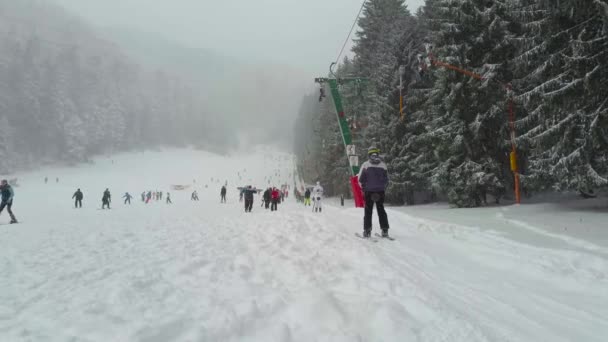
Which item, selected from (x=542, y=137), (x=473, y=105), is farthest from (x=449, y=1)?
(x=542, y=137)

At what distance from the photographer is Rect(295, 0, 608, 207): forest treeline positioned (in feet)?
33.8

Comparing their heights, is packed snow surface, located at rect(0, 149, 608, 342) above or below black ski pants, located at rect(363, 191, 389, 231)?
below

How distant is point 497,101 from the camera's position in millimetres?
16656

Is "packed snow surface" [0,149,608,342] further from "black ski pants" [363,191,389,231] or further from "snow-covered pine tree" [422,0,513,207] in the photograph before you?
"snow-covered pine tree" [422,0,513,207]

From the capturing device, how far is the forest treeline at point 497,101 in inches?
405

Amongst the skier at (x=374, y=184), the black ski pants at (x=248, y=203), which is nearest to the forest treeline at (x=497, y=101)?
the skier at (x=374, y=184)

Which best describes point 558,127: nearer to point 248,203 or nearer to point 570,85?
point 570,85

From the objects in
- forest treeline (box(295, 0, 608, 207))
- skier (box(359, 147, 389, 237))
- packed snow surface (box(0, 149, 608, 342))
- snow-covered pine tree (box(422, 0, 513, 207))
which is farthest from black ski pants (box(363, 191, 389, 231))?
snow-covered pine tree (box(422, 0, 513, 207))

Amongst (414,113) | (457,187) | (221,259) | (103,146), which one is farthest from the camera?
(103,146)

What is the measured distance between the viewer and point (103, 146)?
134 metres

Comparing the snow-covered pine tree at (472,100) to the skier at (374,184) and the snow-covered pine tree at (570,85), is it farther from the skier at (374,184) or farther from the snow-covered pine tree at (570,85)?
the skier at (374,184)

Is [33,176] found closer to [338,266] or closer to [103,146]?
[103,146]

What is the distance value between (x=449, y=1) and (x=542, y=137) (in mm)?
9666

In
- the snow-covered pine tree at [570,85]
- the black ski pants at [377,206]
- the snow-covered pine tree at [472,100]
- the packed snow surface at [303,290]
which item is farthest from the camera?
the snow-covered pine tree at [472,100]
